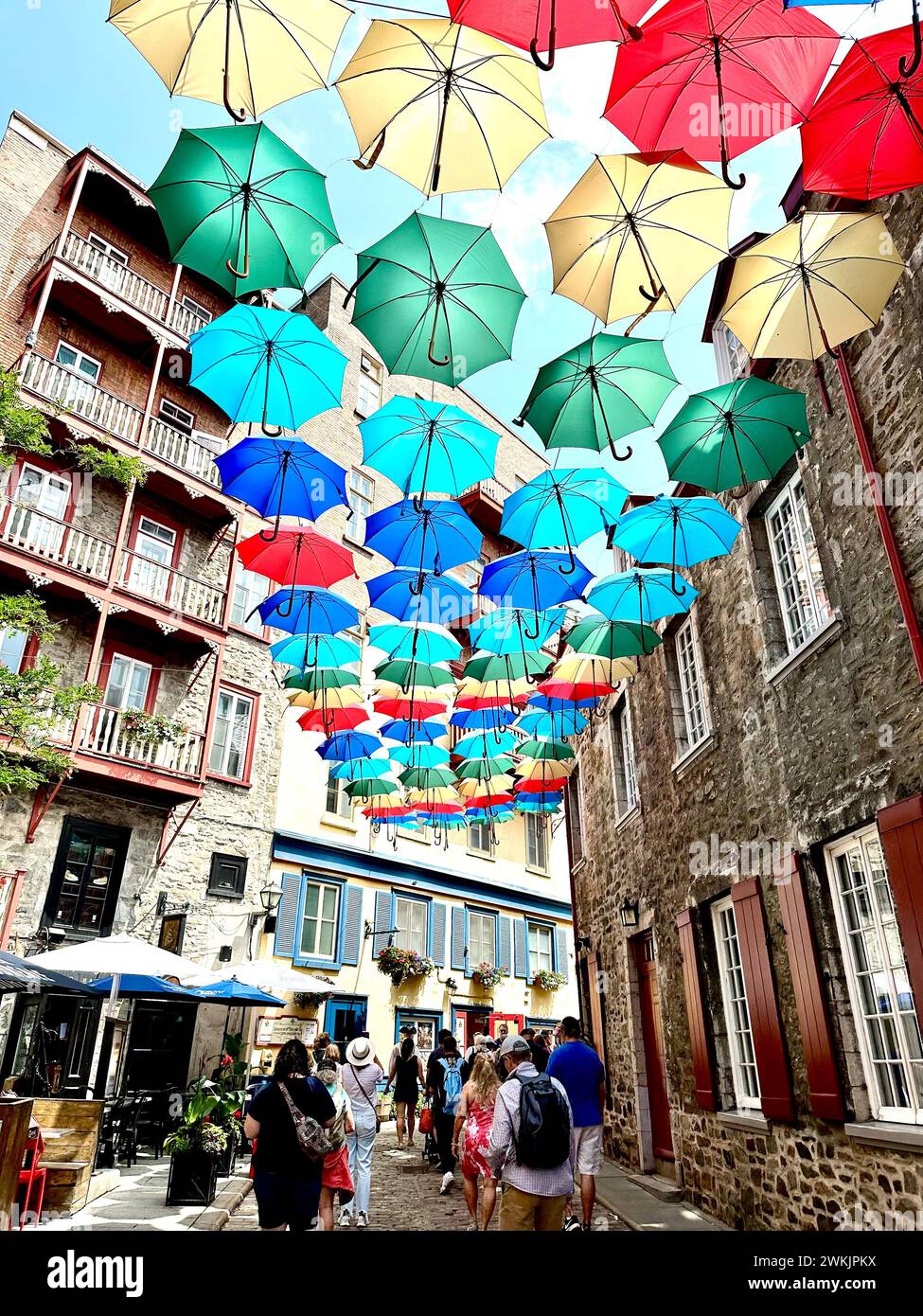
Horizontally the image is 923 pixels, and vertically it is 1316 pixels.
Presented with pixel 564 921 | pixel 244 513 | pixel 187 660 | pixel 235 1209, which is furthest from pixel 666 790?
pixel 564 921

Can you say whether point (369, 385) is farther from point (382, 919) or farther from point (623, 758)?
point (623, 758)

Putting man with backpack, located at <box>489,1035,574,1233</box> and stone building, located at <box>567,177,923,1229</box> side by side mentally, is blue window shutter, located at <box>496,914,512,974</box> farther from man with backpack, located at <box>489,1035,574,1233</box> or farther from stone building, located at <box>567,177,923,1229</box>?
man with backpack, located at <box>489,1035,574,1233</box>

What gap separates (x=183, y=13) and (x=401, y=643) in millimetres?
6715

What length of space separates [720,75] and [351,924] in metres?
16.3

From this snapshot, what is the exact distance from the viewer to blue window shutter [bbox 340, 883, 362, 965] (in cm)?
1695

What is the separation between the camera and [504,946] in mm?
21531

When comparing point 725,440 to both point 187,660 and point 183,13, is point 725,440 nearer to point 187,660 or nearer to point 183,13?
point 183,13

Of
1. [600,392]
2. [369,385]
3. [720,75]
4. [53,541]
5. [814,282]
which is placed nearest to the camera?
[720,75]

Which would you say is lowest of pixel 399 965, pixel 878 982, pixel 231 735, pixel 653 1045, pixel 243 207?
pixel 653 1045

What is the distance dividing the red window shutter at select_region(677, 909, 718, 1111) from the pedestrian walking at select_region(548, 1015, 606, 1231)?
1.72m

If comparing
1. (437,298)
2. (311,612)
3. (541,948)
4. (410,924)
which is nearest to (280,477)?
(311,612)

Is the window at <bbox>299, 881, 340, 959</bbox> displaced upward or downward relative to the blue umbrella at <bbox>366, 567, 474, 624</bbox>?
downward

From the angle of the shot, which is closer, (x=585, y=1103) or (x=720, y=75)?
(x=720, y=75)

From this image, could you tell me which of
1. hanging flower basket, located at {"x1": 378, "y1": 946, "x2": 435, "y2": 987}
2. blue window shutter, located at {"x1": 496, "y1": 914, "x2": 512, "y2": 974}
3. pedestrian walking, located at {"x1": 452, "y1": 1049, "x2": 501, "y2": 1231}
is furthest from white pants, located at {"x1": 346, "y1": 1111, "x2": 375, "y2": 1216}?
blue window shutter, located at {"x1": 496, "y1": 914, "x2": 512, "y2": 974}
